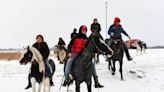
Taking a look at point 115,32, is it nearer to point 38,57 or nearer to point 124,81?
point 124,81

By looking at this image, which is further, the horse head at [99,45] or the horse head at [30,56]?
the horse head at [30,56]

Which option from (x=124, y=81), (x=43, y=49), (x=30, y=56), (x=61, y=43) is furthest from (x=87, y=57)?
(x=61, y=43)

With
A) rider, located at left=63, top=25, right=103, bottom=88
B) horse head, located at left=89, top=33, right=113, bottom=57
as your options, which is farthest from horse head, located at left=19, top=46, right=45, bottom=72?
horse head, located at left=89, top=33, right=113, bottom=57

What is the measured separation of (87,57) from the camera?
49.4ft

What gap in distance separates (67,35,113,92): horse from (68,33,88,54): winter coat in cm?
37

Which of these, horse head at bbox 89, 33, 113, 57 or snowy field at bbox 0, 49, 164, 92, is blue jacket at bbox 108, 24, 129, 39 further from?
horse head at bbox 89, 33, 113, 57

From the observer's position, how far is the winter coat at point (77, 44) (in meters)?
15.8

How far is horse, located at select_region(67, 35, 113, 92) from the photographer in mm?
14867

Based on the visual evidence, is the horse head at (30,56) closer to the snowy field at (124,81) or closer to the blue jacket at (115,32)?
the snowy field at (124,81)

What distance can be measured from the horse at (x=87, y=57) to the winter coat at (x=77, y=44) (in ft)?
1.22

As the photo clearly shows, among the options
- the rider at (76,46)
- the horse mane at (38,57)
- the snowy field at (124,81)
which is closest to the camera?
the rider at (76,46)

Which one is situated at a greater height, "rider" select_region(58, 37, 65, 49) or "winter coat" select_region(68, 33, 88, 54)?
"rider" select_region(58, 37, 65, 49)

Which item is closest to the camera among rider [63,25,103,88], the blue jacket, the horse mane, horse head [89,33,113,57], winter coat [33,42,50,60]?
horse head [89,33,113,57]

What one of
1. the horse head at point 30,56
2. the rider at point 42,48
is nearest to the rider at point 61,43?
the rider at point 42,48
